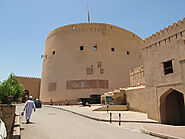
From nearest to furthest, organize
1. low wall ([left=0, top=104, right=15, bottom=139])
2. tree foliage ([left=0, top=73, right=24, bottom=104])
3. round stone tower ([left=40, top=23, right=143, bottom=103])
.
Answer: low wall ([left=0, top=104, right=15, bottom=139]), tree foliage ([left=0, top=73, right=24, bottom=104]), round stone tower ([left=40, top=23, right=143, bottom=103])

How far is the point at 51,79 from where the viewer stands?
110 ft

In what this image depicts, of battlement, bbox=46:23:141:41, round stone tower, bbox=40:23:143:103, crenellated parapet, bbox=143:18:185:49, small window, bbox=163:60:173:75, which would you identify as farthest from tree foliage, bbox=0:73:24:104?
battlement, bbox=46:23:141:41

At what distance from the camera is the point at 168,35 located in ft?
33.0

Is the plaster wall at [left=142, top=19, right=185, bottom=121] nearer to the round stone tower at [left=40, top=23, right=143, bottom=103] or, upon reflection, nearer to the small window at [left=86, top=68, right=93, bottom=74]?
the round stone tower at [left=40, top=23, right=143, bottom=103]

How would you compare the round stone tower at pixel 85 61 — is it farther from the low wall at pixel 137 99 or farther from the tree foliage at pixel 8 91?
the tree foliage at pixel 8 91

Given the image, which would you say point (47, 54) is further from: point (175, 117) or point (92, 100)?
point (175, 117)

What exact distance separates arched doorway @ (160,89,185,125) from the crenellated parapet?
3324 mm

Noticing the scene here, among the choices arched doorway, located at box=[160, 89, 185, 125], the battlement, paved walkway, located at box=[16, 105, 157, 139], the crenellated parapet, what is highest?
the battlement

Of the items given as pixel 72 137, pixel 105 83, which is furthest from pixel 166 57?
pixel 105 83

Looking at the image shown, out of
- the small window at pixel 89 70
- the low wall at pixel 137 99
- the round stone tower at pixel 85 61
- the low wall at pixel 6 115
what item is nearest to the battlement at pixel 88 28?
the round stone tower at pixel 85 61

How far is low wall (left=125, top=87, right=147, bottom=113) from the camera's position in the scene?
14406 mm

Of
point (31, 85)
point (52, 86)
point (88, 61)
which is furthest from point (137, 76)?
point (31, 85)

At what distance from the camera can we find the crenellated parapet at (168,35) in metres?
9.32

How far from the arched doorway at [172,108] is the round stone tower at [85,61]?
65.4 ft
